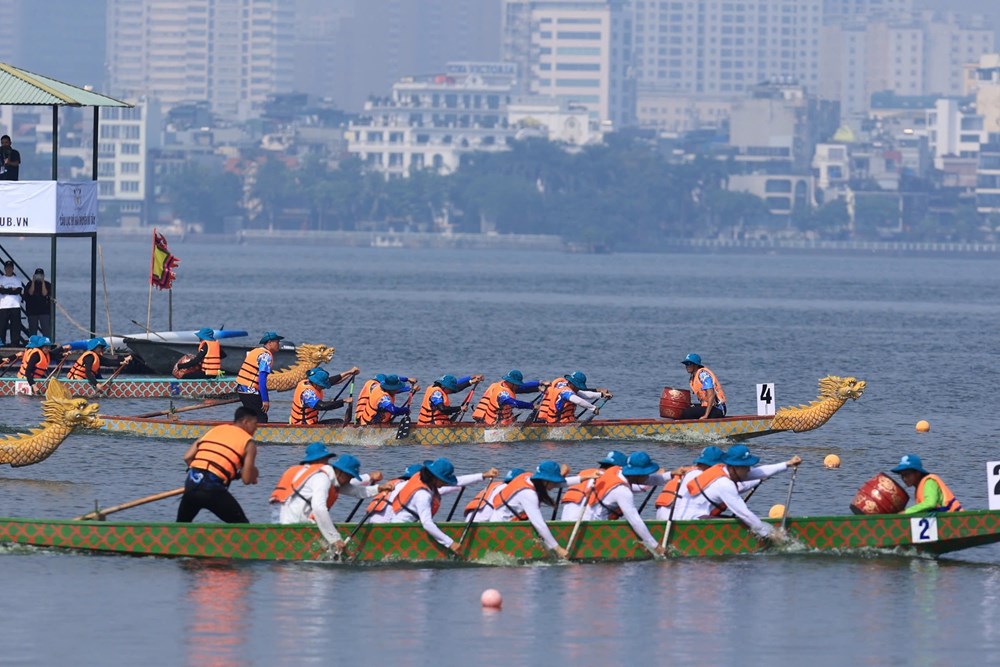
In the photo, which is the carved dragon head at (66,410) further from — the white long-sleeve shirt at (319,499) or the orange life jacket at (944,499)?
the orange life jacket at (944,499)

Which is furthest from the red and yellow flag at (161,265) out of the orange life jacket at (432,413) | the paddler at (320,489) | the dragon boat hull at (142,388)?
the paddler at (320,489)

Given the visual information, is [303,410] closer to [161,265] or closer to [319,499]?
[319,499]

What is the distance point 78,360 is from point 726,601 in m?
24.5

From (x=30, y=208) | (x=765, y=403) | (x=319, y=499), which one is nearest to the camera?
(x=319, y=499)

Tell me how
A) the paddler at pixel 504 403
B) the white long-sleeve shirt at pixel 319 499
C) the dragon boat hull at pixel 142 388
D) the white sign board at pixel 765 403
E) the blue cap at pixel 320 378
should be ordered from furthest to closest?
the dragon boat hull at pixel 142 388 → the white sign board at pixel 765 403 → the paddler at pixel 504 403 → the blue cap at pixel 320 378 → the white long-sleeve shirt at pixel 319 499

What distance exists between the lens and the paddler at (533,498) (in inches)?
1070

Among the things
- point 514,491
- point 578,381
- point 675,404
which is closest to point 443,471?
point 514,491

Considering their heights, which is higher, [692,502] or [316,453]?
[316,453]

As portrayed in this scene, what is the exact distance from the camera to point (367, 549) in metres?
27.3

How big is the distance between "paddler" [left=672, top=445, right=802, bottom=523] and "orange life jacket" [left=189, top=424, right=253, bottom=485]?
5394 millimetres

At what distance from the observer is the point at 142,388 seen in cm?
4841

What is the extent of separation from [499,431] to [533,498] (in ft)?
40.7

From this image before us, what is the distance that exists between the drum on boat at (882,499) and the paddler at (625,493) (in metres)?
2.78

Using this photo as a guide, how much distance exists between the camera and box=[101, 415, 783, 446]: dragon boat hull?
129 ft
